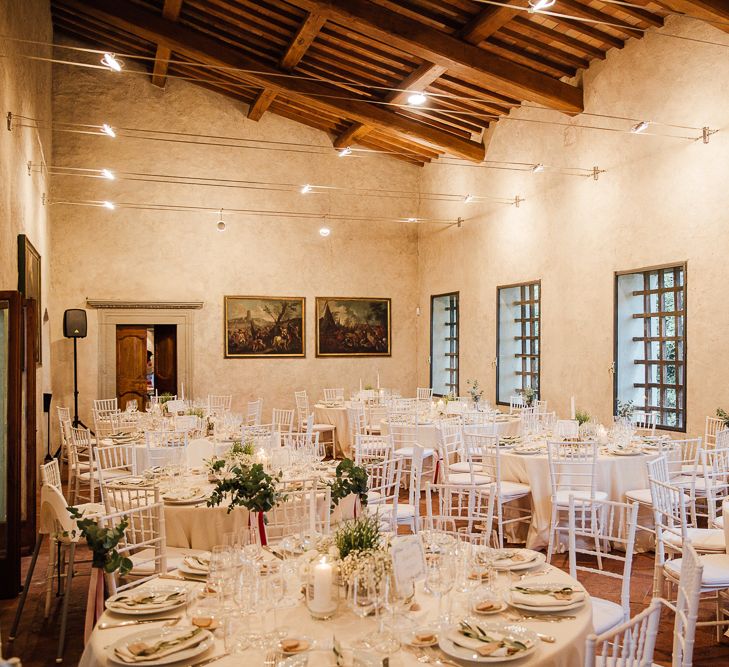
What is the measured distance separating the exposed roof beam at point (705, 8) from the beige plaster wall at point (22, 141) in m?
6.66

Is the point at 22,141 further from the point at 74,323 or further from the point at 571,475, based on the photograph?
the point at 571,475

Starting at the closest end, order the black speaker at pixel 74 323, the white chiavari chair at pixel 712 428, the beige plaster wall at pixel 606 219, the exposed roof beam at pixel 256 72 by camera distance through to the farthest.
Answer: the white chiavari chair at pixel 712 428, the beige plaster wall at pixel 606 219, the exposed roof beam at pixel 256 72, the black speaker at pixel 74 323

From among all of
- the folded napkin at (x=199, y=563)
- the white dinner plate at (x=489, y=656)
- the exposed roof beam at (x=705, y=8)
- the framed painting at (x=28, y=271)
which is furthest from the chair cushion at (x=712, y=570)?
the framed painting at (x=28, y=271)

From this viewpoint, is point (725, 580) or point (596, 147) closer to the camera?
point (725, 580)

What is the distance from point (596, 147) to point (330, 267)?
6703 mm

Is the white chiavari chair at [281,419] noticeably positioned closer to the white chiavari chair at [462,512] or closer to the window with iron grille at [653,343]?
the white chiavari chair at [462,512]

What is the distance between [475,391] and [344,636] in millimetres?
10404

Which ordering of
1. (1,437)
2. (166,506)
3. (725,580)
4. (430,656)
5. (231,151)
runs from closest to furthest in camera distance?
1. (430,656)
2. (725,580)
3. (166,506)
4. (1,437)
5. (231,151)

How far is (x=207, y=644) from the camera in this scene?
2.49 m

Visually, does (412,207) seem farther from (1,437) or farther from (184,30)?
(1,437)

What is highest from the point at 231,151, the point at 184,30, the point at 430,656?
the point at 184,30

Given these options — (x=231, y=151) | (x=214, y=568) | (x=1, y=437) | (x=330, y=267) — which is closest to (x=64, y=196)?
(x=231, y=151)

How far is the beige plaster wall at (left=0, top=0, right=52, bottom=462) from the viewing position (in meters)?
7.27

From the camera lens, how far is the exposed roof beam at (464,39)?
8719mm
